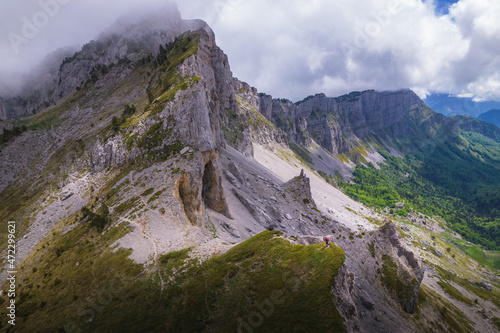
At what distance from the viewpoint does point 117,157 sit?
5150 centimetres

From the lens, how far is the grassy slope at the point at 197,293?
20984 mm

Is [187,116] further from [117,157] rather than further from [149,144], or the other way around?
[117,157]

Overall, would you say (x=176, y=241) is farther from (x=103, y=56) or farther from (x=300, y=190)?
(x=103, y=56)

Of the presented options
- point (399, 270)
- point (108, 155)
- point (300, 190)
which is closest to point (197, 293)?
point (399, 270)

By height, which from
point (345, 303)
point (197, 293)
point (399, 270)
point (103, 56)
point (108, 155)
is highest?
point (103, 56)

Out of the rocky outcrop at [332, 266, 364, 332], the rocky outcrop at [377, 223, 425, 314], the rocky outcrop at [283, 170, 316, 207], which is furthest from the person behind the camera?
the rocky outcrop at [283, 170, 316, 207]

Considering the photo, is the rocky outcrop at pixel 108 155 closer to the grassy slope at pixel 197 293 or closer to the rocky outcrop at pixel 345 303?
the grassy slope at pixel 197 293

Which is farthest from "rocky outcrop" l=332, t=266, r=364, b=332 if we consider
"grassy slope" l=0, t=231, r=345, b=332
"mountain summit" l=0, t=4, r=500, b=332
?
"grassy slope" l=0, t=231, r=345, b=332

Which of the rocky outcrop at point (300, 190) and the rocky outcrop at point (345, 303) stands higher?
the rocky outcrop at point (300, 190)

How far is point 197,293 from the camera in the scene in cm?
2416

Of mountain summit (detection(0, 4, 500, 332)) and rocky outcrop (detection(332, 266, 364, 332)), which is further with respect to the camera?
mountain summit (detection(0, 4, 500, 332))

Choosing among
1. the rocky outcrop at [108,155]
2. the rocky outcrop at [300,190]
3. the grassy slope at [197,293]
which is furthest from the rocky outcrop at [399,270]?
the rocky outcrop at [108,155]

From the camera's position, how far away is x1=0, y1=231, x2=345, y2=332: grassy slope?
826 inches

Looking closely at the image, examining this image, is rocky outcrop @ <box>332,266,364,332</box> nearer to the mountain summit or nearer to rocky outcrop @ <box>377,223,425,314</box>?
the mountain summit
